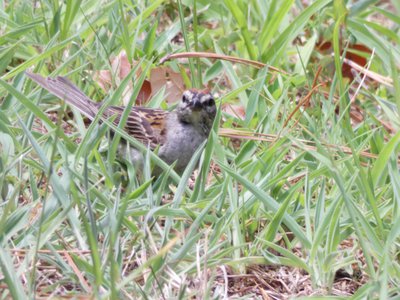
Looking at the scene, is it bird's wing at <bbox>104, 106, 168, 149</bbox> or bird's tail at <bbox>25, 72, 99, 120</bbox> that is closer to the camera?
bird's tail at <bbox>25, 72, 99, 120</bbox>

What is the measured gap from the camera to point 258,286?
365cm

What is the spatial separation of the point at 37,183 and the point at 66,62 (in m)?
0.95

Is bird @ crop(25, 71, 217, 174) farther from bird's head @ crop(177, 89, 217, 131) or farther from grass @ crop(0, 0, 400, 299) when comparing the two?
grass @ crop(0, 0, 400, 299)

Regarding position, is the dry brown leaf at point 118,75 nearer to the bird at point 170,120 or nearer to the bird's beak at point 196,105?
the bird at point 170,120

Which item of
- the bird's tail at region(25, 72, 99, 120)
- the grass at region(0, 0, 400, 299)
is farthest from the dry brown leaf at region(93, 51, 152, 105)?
the bird's tail at region(25, 72, 99, 120)

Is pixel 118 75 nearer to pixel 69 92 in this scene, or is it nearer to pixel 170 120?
pixel 170 120

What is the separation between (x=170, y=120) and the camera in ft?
16.8

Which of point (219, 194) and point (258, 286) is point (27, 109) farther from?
point (258, 286)

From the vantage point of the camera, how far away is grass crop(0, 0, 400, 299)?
133 inches

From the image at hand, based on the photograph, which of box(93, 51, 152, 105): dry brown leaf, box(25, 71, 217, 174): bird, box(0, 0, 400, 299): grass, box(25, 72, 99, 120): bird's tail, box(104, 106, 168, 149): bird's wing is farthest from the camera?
box(93, 51, 152, 105): dry brown leaf

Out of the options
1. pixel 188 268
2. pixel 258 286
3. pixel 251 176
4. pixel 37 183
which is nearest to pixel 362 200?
pixel 251 176

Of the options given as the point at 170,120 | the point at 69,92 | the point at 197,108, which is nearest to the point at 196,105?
the point at 197,108

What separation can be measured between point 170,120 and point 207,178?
0.70 m

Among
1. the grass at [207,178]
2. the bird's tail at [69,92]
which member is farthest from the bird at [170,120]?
the grass at [207,178]
